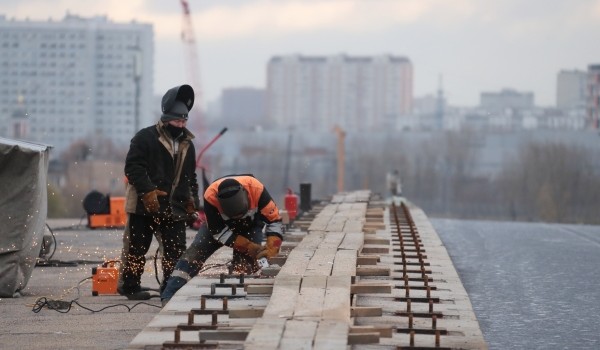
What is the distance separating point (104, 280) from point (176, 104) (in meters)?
1.73

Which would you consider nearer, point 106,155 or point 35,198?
point 35,198

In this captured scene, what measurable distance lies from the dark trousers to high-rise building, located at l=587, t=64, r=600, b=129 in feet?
362

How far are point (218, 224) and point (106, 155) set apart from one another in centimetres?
11253

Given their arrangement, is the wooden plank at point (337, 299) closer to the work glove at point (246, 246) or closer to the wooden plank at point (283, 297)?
the wooden plank at point (283, 297)

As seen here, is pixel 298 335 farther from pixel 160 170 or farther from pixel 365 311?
pixel 160 170

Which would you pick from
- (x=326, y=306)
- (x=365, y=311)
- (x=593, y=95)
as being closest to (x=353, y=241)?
(x=365, y=311)

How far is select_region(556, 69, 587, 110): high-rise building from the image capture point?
150962mm

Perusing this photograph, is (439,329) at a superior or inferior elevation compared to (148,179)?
inferior

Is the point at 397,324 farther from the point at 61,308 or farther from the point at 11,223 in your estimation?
the point at 11,223

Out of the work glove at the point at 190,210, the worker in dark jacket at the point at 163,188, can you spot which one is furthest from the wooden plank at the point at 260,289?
the work glove at the point at 190,210

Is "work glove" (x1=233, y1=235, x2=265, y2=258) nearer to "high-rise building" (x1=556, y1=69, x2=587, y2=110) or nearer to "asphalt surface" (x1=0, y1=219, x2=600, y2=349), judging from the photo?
"asphalt surface" (x1=0, y1=219, x2=600, y2=349)

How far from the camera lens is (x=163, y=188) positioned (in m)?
12.7

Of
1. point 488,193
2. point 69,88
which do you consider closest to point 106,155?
point 488,193

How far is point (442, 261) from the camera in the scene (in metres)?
14.8
